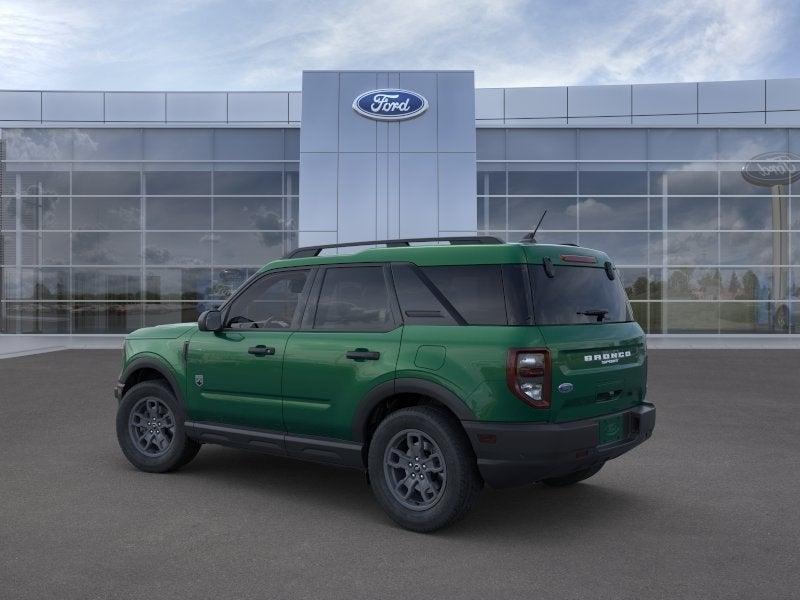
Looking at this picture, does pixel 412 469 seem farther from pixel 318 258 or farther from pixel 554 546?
pixel 318 258

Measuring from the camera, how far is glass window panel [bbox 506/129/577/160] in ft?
88.1

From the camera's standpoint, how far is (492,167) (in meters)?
27.1

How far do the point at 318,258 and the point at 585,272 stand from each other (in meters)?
1.96

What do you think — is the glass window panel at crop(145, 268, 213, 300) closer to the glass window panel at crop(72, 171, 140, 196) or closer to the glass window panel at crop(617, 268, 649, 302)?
the glass window panel at crop(72, 171, 140, 196)

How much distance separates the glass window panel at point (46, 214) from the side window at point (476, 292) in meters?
25.3

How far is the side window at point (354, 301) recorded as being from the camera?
5.18 meters

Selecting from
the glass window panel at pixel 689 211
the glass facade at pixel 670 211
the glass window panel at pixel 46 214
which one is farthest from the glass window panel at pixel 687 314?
the glass window panel at pixel 46 214

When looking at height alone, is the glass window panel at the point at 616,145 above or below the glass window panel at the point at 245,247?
above

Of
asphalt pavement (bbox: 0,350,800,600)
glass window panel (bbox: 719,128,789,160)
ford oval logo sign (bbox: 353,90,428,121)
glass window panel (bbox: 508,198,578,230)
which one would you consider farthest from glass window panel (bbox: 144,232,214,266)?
asphalt pavement (bbox: 0,350,800,600)

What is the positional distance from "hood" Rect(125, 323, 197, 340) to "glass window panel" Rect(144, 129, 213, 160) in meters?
21.4

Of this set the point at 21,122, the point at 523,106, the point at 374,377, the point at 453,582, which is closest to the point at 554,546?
the point at 453,582

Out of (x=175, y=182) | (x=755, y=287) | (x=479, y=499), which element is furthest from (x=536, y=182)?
(x=479, y=499)

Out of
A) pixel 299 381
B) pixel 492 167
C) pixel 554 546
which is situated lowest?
pixel 554 546

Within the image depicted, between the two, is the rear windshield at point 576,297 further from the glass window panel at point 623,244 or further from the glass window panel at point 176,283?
the glass window panel at point 176,283
